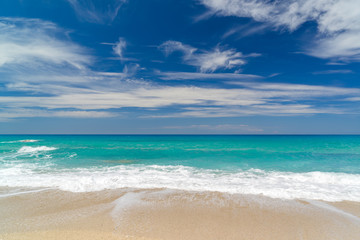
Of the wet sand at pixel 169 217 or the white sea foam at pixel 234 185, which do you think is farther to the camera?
the white sea foam at pixel 234 185

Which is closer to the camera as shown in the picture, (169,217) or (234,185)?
(169,217)

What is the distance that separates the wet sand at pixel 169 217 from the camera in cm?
487

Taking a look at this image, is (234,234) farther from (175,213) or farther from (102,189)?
(102,189)

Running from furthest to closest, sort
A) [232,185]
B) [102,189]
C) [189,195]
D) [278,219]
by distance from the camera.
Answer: [232,185], [102,189], [189,195], [278,219]

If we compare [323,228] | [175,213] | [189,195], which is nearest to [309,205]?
[323,228]

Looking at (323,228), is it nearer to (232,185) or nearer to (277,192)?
(277,192)

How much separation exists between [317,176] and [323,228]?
25.2 feet

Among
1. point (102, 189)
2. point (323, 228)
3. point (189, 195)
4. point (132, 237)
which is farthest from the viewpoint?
point (102, 189)

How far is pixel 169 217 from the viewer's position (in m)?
5.80

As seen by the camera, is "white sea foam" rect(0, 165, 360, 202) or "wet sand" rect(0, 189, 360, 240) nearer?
"wet sand" rect(0, 189, 360, 240)

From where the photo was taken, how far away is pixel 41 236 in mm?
4699

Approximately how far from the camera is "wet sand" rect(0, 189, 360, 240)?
4867 mm

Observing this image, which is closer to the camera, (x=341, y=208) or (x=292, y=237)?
(x=292, y=237)

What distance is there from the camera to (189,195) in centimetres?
777
